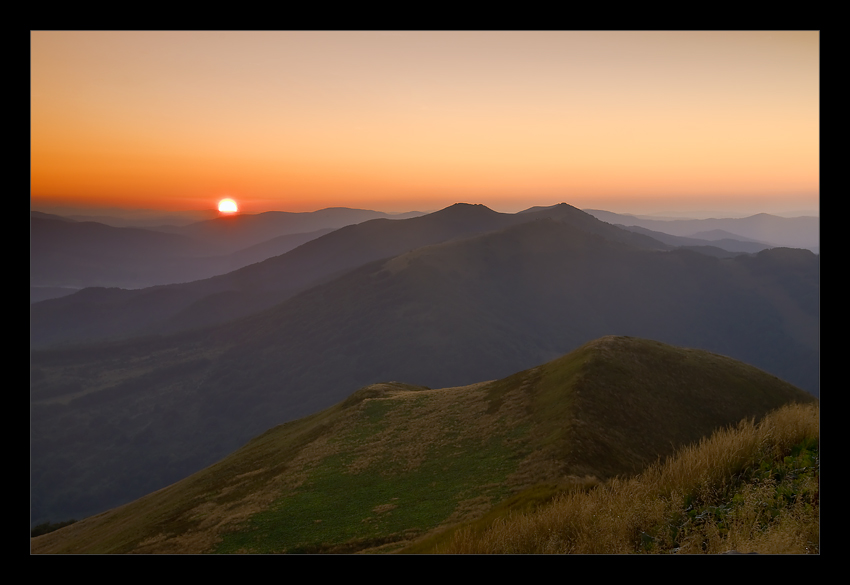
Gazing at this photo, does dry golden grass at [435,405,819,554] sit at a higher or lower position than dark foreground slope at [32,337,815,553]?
higher

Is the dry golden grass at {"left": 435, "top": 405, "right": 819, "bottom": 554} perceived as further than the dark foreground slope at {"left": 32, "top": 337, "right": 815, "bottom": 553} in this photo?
No

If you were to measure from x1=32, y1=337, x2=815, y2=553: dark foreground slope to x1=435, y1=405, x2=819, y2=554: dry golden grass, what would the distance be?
1607 centimetres

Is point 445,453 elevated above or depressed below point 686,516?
below

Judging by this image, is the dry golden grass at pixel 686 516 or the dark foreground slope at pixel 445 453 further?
the dark foreground slope at pixel 445 453

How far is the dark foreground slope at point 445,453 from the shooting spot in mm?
28781

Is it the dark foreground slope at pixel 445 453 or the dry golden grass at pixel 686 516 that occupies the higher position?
the dry golden grass at pixel 686 516

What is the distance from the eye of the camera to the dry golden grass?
7.23 meters

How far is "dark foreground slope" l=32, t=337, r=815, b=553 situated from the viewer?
2878 cm

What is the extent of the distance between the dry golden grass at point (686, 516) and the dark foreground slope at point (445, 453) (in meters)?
16.1

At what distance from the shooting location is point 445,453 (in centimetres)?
3681

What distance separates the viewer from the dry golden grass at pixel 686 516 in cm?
723

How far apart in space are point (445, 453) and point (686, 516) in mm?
29261
